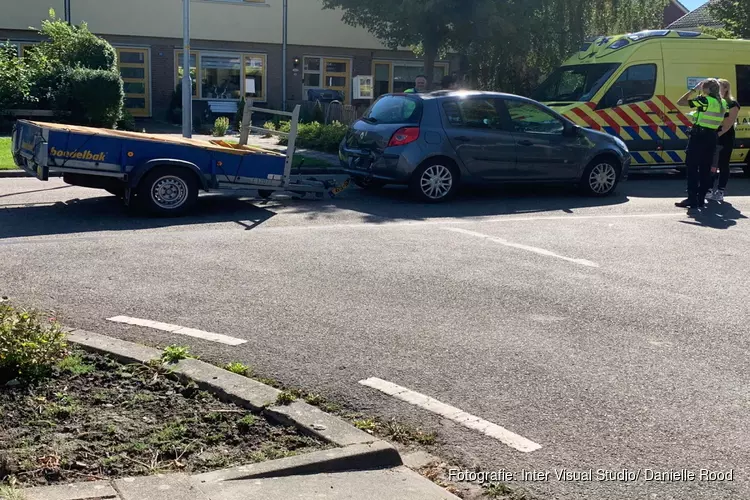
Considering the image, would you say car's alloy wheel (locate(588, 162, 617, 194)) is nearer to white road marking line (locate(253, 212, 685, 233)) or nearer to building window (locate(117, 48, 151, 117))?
white road marking line (locate(253, 212, 685, 233))

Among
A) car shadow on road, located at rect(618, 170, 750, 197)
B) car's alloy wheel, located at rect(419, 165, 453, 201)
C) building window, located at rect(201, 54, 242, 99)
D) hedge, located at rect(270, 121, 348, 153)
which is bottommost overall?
car shadow on road, located at rect(618, 170, 750, 197)

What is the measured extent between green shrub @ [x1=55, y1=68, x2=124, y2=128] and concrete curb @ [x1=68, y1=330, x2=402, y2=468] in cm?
1729

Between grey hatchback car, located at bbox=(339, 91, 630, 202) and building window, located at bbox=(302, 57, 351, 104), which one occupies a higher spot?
building window, located at bbox=(302, 57, 351, 104)

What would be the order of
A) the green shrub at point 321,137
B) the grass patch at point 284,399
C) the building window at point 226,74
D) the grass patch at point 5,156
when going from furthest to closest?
the building window at point 226,74 → the green shrub at point 321,137 → the grass patch at point 5,156 → the grass patch at point 284,399

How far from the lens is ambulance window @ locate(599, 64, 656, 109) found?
15.8m

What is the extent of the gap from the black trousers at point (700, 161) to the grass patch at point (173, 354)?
9.14 m

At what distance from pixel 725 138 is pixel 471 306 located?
8068mm

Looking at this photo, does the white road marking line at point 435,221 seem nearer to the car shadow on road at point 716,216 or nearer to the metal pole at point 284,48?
the car shadow on road at point 716,216

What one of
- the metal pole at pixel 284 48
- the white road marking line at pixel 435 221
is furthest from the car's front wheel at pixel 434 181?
the metal pole at pixel 284 48

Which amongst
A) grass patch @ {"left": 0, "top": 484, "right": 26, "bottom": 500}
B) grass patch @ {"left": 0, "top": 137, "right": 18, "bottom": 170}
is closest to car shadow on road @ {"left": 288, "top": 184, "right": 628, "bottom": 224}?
grass patch @ {"left": 0, "top": 137, "right": 18, "bottom": 170}

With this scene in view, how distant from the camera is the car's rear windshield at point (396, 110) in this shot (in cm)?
1217

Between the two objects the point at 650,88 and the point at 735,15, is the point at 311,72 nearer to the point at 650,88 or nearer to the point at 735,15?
the point at 735,15

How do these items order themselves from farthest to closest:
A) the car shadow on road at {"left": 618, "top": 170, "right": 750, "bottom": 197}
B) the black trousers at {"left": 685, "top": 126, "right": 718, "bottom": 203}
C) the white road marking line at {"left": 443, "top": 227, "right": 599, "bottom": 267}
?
the car shadow on road at {"left": 618, "top": 170, "right": 750, "bottom": 197} < the black trousers at {"left": 685, "top": 126, "right": 718, "bottom": 203} < the white road marking line at {"left": 443, "top": 227, "right": 599, "bottom": 267}

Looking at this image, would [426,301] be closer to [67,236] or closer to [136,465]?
[136,465]
